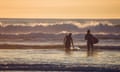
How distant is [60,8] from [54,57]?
54 centimetres

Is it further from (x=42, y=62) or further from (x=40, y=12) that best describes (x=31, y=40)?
(x=42, y=62)

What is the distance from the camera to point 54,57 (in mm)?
2086

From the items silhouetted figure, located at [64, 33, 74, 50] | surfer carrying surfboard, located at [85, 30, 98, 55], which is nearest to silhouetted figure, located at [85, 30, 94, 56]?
surfer carrying surfboard, located at [85, 30, 98, 55]

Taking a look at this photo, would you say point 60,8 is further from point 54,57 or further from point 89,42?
point 54,57

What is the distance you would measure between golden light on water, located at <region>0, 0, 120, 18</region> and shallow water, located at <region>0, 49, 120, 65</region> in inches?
13.0

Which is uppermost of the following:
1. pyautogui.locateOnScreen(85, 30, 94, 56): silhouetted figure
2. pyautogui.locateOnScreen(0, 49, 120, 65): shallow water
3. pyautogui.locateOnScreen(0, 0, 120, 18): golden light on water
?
pyautogui.locateOnScreen(0, 0, 120, 18): golden light on water

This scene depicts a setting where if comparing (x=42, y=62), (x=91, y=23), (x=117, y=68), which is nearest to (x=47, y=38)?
(x=91, y=23)

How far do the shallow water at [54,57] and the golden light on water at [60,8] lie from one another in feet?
1.08

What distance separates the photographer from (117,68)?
183 cm

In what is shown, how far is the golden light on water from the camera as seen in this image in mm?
2457

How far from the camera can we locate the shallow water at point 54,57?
1951 mm

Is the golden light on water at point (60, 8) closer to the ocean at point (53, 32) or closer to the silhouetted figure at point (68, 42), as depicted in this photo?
the ocean at point (53, 32)

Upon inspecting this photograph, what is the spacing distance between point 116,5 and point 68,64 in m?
0.80

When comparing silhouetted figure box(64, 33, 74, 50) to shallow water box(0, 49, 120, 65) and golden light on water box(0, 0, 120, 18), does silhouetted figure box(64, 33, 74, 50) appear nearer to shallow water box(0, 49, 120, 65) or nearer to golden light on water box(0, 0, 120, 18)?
shallow water box(0, 49, 120, 65)
